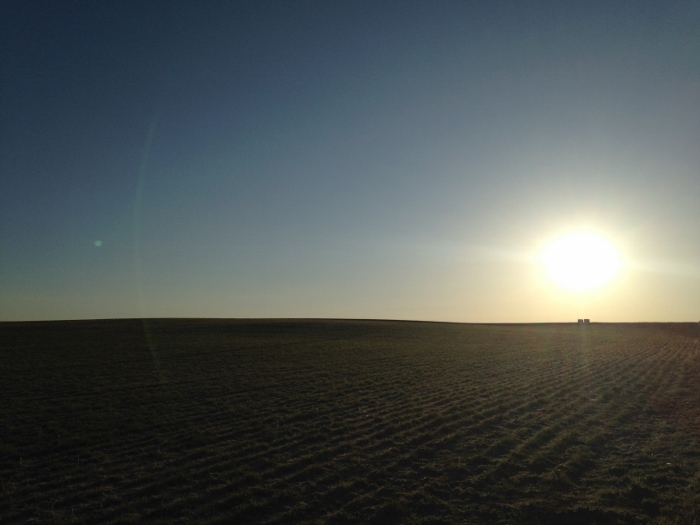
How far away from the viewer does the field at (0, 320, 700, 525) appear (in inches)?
344

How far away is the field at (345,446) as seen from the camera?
8.75 m

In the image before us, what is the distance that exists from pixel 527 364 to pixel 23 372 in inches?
1237

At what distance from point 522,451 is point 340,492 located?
216 inches

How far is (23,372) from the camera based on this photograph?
2594 centimetres

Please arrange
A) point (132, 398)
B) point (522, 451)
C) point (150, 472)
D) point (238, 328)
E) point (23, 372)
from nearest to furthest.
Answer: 1. point (150, 472)
2. point (522, 451)
3. point (132, 398)
4. point (23, 372)
5. point (238, 328)

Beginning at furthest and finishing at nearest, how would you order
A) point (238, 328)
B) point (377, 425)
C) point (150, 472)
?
point (238, 328), point (377, 425), point (150, 472)

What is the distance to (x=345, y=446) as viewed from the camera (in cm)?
1263

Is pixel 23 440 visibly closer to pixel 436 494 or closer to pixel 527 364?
pixel 436 494

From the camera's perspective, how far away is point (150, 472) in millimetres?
10609

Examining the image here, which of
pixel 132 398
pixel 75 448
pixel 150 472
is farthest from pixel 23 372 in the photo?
pixel 150 472

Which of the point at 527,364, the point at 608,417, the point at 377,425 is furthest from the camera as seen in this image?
the point at 527,364

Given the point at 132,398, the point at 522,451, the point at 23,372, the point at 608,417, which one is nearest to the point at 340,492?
the point at 522,451

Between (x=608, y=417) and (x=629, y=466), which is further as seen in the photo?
(x=608, y=417)

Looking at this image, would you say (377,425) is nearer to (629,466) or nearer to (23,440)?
→ (629,466)
